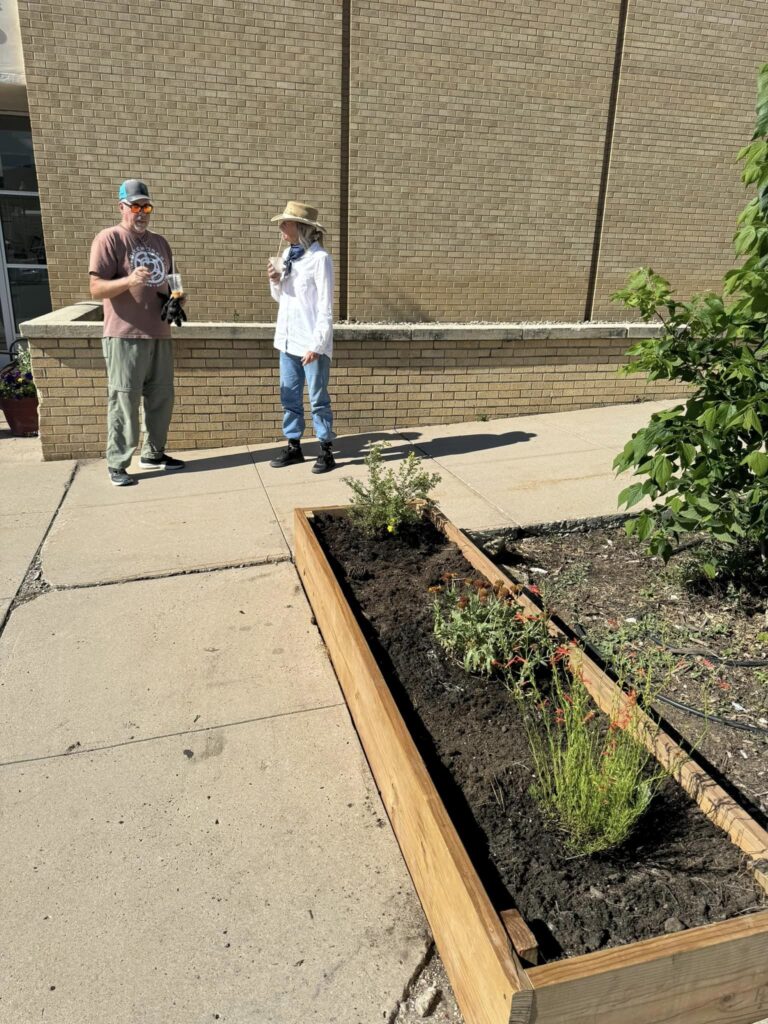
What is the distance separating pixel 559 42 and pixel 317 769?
33.4ft

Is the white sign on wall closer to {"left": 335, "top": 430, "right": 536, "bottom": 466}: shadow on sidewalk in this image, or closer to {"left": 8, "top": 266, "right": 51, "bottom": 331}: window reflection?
{"left": 8, "top": 266, "right": 51, "bottom": 331}: window reflection

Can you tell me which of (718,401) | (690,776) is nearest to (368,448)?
(718,401)

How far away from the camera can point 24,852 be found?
Answer: 8.03 feet

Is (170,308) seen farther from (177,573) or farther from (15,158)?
(15,158)

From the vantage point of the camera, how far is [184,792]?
8.88ft

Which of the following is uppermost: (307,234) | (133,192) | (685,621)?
(133,192)

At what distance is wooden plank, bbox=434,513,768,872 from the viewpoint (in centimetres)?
212

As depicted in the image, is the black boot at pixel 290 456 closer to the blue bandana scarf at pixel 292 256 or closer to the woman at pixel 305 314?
the woman at pixel 305 314

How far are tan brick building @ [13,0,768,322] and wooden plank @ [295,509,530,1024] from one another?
7.44 m

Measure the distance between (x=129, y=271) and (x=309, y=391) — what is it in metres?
1.54

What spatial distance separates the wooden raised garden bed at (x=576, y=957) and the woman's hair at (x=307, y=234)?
4.34 meters

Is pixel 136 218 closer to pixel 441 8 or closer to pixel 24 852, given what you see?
pixel 24 852

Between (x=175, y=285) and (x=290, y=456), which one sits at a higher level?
(x=175, y=285)

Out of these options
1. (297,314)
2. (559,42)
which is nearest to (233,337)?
(297,314)
